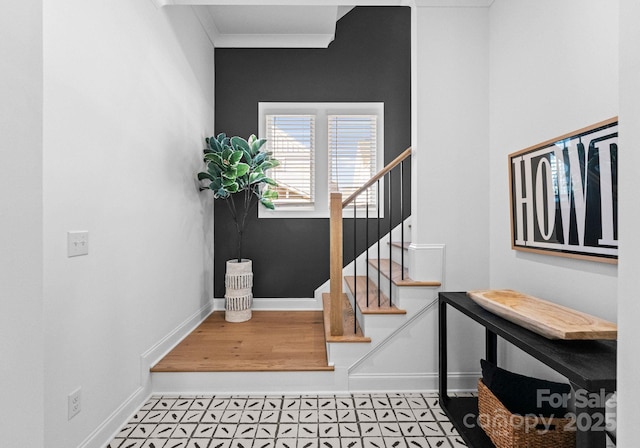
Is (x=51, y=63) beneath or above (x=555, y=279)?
above

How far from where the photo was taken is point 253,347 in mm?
2660

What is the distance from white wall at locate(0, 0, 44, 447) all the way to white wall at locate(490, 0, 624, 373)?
1.91 m

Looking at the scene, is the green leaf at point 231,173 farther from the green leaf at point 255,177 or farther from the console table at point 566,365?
the console table at point 566,365

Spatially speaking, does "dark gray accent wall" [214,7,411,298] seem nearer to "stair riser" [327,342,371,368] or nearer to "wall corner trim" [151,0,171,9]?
"wall corner trim" [151,0,171,9]

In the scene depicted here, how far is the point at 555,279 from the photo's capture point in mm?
1757

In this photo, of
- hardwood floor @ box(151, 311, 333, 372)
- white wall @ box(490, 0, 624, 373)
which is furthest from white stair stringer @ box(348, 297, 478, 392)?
white wall @ box(490, 0, 624, 373)

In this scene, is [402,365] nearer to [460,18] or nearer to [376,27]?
[460,18]

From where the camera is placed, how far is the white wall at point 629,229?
0.64 metres

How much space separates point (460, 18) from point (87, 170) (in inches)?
97.6

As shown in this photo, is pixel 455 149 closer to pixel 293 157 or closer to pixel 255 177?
pixel 255 177

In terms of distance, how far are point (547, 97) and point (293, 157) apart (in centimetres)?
250

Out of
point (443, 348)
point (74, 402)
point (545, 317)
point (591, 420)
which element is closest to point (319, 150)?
point (443, 348)

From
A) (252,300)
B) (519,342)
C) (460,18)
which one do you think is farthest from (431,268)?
(252,300)

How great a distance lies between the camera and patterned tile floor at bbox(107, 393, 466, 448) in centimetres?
182
